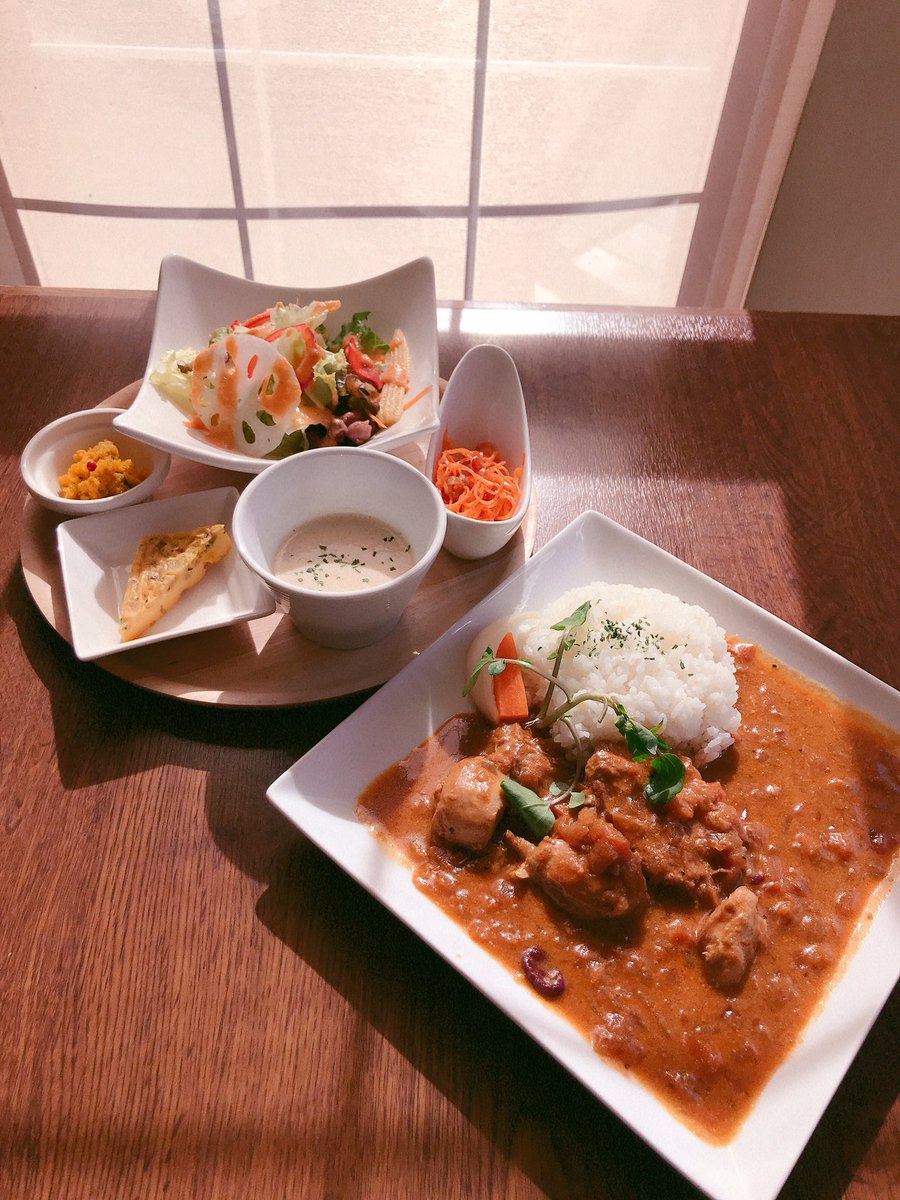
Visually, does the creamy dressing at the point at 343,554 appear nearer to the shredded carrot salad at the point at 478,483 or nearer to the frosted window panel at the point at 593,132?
the shredded carrot salad at the point at 478,483

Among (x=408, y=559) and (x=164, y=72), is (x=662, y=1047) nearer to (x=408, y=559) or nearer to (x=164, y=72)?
(x=408, y=559)

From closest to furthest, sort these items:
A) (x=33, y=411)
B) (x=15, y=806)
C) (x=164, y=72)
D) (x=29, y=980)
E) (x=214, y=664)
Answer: (x=29, y=980), (x=15, y=806), (x=214, y=664), (x=33, y=411), (x=164, y=72)

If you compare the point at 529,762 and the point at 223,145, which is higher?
Result: the point at 529,762

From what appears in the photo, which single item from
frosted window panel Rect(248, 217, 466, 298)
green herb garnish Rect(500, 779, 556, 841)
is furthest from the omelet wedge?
frosted window panel Rect(248, 217, 466, 298)

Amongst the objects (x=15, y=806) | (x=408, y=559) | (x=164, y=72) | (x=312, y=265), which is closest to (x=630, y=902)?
(x=408, y=559)

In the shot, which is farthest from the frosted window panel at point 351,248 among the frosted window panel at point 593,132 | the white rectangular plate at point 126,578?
the white rectangular plate at point 126,578

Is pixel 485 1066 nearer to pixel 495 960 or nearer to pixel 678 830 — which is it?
pixel 495 960

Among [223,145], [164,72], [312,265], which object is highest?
[164,72]

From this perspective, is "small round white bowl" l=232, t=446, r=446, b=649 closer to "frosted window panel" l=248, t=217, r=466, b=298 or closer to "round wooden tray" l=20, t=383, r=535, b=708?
"round wooden tray" l=20, t=383, r=535, b=708
